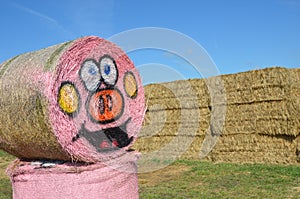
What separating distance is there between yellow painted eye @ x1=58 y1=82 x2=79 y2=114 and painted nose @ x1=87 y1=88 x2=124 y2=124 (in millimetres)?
236

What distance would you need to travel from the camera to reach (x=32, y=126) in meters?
4.71

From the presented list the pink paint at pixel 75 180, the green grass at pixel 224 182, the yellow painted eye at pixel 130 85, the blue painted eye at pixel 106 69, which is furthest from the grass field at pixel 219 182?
the blue painted eye at pixel 106 69

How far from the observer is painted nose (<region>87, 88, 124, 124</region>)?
5.05 m

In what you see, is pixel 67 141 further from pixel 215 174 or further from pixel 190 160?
pixel 190 160

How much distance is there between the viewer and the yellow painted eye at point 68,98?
4.62 metres

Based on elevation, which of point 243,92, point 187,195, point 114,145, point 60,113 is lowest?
point 187,195

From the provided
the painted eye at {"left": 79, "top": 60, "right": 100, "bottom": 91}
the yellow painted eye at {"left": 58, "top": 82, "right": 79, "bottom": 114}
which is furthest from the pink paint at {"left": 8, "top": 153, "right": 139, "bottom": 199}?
the painted eye at {"left": 79, "top": 60, "right": 100, "bottom": 91}

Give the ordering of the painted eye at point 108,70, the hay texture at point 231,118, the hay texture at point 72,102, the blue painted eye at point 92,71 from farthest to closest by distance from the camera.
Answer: the hay texture at point 231,118
the painted eye at point 108,70
the blue painted eye at point 92,71
the hay texture at point 72,102

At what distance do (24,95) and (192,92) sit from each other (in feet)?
34.5

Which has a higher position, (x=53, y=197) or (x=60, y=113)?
(x=60, y=113)

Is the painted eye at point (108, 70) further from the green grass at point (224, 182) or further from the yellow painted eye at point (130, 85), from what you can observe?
the green grass at point (224, 182)

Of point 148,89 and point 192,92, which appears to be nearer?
point 192,92

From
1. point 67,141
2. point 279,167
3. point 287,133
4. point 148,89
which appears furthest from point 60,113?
point 148,89

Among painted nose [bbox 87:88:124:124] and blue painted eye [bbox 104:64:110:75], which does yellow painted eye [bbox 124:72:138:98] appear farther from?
blue painted eye [bbox 104:64:110:75]
